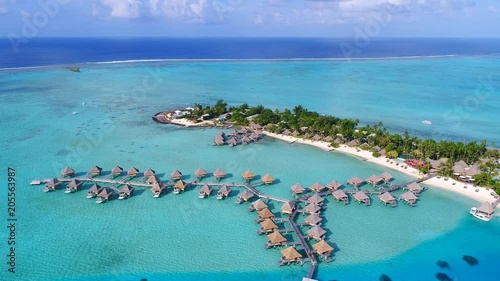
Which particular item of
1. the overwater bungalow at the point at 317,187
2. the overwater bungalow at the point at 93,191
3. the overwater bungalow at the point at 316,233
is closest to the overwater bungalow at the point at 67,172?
the overwater bungalow at the point at 93,191

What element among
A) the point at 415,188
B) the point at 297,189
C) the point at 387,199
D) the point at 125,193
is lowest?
the point at 125,193

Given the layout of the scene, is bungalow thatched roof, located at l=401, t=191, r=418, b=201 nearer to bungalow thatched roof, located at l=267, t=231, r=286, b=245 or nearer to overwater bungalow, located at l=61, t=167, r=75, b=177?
bungalow thatched roof, located at l=267, t=231, r=286, b=245

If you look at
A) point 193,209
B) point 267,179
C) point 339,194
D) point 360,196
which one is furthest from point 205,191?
point 360,196

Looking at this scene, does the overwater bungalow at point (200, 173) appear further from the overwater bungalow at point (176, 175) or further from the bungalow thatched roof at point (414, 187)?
the bungalow thatched roof at point (414, 187)

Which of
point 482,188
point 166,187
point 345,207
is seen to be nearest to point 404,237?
point 345,207

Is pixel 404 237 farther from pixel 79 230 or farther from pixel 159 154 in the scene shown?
pixel 159 154

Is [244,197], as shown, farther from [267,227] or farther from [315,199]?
[315,199]

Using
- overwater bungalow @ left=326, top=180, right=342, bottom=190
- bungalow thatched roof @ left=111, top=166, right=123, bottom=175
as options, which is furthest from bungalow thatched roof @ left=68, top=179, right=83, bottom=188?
overwater bungalow @ left=326, top=180, right=342, bottom=190
